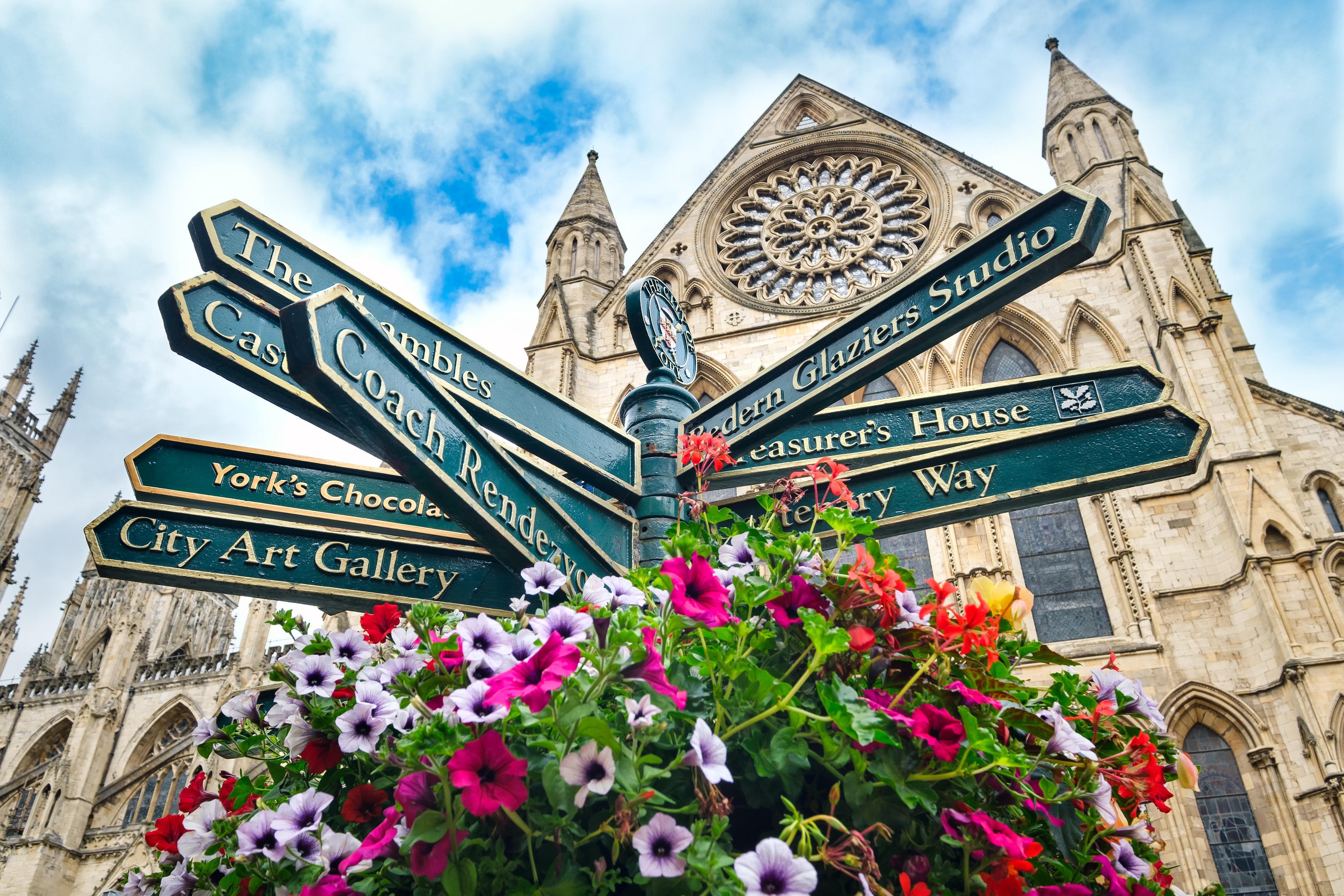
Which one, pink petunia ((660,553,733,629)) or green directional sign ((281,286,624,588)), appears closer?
pink petunia ((660,553,733,629))

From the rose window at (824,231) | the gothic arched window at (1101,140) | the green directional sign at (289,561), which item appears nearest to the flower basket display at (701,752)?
the green directional sign at (289,561)

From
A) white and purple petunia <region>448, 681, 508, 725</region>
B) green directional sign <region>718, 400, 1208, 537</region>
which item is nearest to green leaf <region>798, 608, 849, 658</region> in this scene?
white and purple petunia <region>448, 681, 508, 725</region>

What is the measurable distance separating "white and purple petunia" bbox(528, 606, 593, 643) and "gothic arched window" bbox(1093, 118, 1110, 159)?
49.6ft

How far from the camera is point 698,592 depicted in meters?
1.22

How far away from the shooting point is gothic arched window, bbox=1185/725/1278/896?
8602mm

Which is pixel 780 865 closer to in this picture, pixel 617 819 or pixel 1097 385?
pixel 617 819

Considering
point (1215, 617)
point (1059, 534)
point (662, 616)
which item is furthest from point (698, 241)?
Answer: point (662, 616)

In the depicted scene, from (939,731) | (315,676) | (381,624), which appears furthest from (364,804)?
(939,731)

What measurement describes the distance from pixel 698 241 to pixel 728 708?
52.3 ft

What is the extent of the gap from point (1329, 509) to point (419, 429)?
42.9 feet

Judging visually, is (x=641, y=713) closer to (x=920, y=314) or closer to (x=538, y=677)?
(x=538, y=677)

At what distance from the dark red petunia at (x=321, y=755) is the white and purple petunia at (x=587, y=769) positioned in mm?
529

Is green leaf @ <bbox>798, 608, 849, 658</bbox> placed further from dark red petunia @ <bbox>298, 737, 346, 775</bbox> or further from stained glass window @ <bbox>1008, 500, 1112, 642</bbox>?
stained glass window @ <bbox>1008, 500, 1112, 642</bbox>

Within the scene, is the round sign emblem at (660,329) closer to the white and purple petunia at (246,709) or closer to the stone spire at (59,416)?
the white and purple petunia at (246,709)
